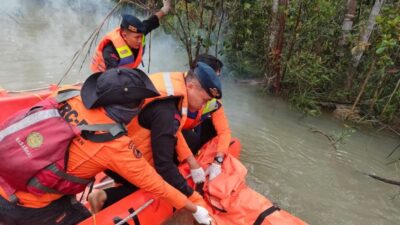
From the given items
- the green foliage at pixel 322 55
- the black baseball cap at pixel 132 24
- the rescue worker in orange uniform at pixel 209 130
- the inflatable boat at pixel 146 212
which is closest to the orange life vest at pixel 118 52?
the black baseball cap at pixel 132 24

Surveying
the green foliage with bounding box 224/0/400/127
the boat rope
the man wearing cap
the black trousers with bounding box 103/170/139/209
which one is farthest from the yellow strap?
the green foliage with bounding box 224/0/400/127

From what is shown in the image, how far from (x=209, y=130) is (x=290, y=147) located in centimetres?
170

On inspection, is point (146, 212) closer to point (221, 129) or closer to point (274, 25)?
point (221, 129)

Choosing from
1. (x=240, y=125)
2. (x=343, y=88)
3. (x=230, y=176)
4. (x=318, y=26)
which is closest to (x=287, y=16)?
(x=318, y=26)

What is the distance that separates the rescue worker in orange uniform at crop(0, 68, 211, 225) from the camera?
1600 mm

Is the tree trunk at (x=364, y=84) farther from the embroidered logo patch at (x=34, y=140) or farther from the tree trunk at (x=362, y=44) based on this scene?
the embroidered logo patch at (x=34, y=140)

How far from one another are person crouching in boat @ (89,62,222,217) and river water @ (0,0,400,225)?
1.67 ft

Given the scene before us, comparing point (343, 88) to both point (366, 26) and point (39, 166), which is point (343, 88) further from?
point (39, 166)

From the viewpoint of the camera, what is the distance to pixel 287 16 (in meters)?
5.54

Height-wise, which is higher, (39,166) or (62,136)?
(62,136)

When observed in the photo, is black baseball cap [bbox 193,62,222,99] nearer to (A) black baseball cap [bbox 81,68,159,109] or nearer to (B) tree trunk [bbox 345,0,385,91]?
(A) black baseball cap [bbox 81,68,159,109]

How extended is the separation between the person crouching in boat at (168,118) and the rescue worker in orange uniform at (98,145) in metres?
0.30

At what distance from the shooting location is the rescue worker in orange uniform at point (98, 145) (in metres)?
1.60

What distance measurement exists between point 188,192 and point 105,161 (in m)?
0.72
